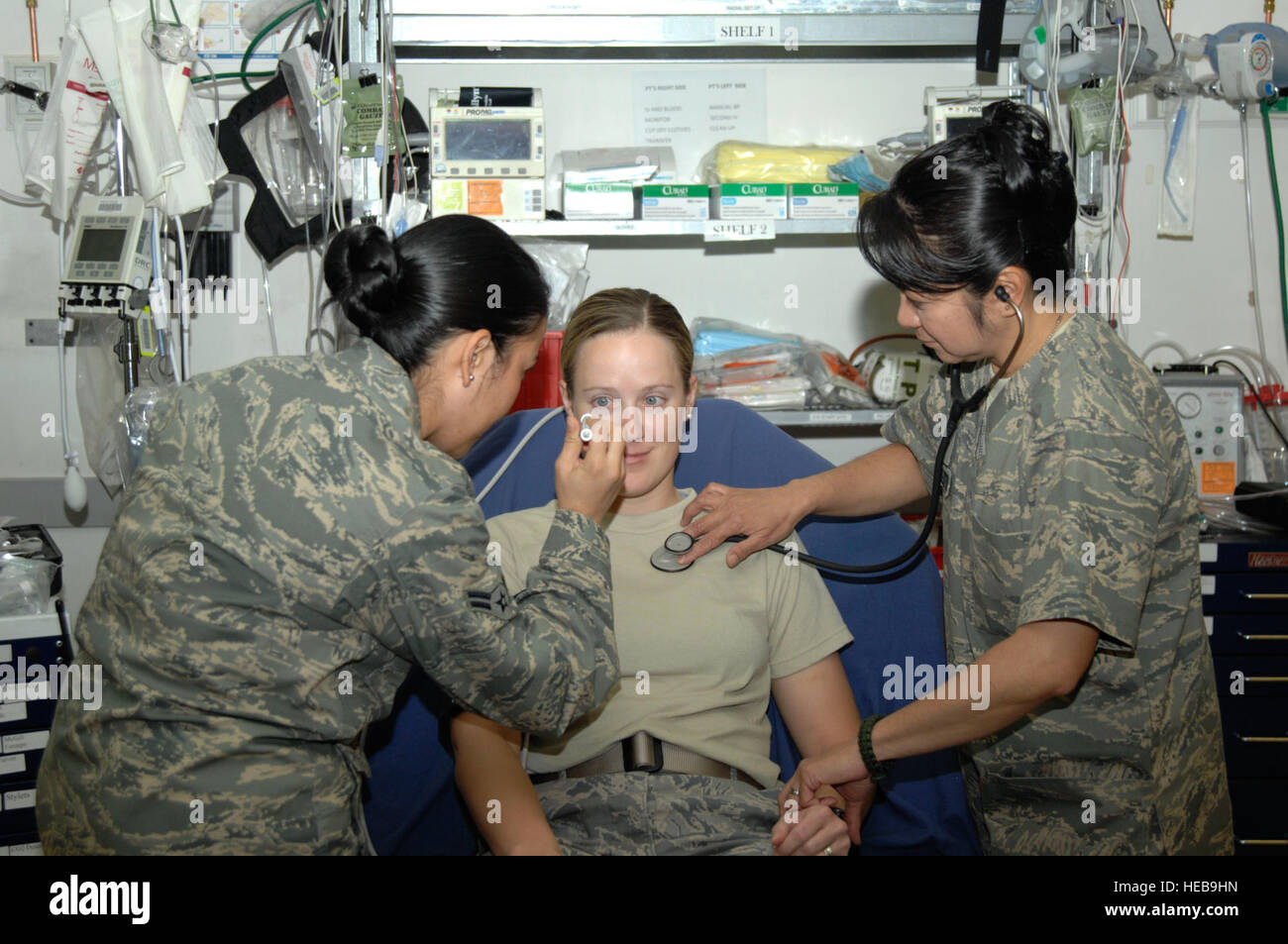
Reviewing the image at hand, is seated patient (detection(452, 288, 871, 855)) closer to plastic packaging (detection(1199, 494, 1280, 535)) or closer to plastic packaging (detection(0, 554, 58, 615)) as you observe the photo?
plastic packaging (detection(0, 554, 58, 615))

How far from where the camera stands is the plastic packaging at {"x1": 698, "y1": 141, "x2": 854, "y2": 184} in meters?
2.41

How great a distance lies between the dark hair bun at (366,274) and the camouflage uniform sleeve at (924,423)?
931 millimetres

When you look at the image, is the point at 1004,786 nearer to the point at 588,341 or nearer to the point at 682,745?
the point at 682,745

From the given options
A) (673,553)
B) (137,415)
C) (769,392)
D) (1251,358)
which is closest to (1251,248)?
(1251,358)

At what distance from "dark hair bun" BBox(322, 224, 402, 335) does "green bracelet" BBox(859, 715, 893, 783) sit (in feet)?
2.77

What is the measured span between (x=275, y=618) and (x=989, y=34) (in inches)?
88.8

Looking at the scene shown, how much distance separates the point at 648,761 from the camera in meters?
1.49

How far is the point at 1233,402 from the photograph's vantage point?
2385 mm

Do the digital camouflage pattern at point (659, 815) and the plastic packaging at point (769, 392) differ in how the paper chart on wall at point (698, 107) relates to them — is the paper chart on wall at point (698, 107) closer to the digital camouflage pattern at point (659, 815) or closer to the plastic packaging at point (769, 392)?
the plastic packaging at point (769, 392)

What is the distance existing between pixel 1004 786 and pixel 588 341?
0.99 m

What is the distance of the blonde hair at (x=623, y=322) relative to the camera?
1691 millimetres

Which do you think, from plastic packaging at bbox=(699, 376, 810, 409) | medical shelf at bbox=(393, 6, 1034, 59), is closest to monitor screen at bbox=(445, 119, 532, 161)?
medical shelf at bbox=(393, 6, 1034, 59)

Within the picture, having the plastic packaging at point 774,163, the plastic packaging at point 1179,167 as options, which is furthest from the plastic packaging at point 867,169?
the plastic packaging at point 1179,167

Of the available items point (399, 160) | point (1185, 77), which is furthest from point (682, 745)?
point (1185, 77)
